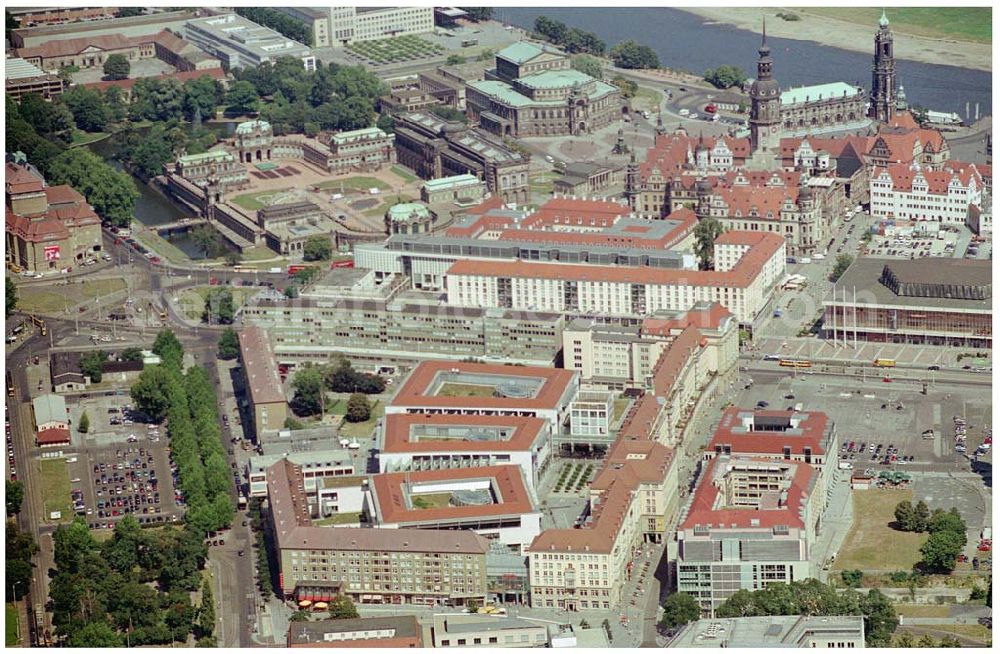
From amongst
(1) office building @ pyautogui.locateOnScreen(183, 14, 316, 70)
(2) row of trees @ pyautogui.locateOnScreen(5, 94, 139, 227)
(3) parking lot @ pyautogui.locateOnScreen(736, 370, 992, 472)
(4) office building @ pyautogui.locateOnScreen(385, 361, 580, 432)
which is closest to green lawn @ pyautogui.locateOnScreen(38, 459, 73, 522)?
(4) office building @ pyautogui.locateOnScreen(385, 361, 580, 432)

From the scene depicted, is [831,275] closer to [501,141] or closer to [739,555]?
[501,141]

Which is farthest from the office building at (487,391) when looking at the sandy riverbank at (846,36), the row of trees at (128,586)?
the sandy riverbank at (846,36)

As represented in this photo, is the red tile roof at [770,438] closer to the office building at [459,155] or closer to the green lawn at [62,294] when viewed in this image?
the green lawn at [62,294]

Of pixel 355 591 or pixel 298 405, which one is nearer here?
pixel 355 591

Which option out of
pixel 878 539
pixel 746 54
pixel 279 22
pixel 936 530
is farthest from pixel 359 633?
pixel 279 22

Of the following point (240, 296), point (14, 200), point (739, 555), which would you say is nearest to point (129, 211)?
point (14, 200)

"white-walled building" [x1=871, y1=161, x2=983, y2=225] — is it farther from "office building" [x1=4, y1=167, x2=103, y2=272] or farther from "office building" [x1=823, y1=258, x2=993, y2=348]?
"office building" [x1=4, y1=167, x2=103, y2=272]
